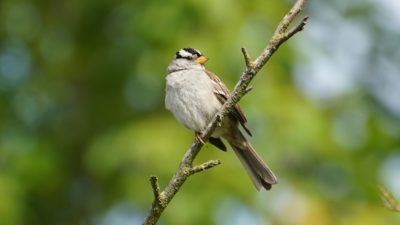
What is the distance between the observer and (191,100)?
19.9 ft

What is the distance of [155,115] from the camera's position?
9.48 metres

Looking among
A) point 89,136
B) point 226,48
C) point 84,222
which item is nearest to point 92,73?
point 89,136

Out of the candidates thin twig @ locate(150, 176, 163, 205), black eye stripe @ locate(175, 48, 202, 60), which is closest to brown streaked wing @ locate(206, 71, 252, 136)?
black eye stripe @ locate(175, 48, 202, 60)

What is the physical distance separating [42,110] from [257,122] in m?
3.35

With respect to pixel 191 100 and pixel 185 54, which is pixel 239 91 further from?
pixel 185 54

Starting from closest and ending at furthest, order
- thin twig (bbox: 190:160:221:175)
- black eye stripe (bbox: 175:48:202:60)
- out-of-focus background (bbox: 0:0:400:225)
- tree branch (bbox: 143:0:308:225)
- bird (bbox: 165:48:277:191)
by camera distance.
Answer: tree branch (bbox: 143:0:308:225), thin twig (bbox: 190:160:221:175), bird (bbox: 165:48:277:191), black eye stripe (bbox: 175:48:202:60), out-of-focus background (bbox: 0:0:400:225)

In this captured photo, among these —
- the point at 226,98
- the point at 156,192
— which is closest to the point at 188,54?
the point at 226,98

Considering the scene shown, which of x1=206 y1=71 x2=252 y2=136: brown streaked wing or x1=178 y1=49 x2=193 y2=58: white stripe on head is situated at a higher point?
x1=206 y1=71 x2=252 y2=136: brown streaked wing

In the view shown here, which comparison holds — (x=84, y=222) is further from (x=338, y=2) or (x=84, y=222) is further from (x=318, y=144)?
(x=338, y=2)

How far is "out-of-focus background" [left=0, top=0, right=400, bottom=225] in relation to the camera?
8.62 meters

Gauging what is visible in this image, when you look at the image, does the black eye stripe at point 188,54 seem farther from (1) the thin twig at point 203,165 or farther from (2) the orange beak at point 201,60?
(1) the thin twig at point 203,165

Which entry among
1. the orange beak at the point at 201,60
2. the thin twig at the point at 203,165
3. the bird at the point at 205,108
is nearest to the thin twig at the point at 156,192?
the thin twig at the point at 203,165

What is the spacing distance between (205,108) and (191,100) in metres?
0.09

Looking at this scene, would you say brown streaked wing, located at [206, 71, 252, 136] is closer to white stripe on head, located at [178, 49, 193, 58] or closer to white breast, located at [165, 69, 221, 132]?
white breast, located at [165, 69, 221, 132]
